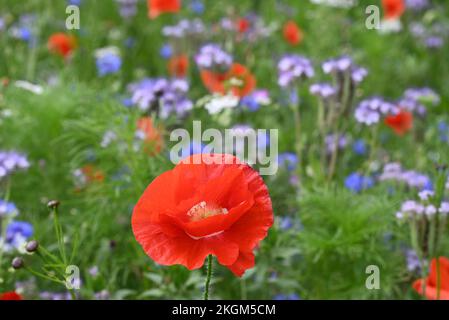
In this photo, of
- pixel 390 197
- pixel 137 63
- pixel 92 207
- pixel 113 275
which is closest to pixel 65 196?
pixel 92 207

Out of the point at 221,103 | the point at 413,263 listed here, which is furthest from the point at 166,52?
the point at 413,263

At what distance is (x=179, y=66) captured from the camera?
292 cm

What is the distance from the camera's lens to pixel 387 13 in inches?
134

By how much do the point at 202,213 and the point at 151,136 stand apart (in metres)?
0.83

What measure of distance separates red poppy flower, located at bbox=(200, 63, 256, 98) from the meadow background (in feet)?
0.22

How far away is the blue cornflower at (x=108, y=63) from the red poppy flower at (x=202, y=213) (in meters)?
1.68

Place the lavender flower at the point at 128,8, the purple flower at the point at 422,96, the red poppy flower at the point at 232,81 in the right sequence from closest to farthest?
the red poppy flower at the point at 232,81 < the purple flower at the point at 422,96 < the lavender flower at the point at 128,8

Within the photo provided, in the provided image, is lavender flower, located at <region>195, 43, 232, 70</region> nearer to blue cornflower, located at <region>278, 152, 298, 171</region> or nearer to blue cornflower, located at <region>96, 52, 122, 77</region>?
blue cornflower, located at <region>278, 152, 298, 171</region>

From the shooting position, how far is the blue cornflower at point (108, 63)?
2924 mm

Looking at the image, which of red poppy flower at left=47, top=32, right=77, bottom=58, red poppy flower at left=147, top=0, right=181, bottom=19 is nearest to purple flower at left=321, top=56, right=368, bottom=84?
red poppy flower at left=147, top=0, right=181, bottom=19

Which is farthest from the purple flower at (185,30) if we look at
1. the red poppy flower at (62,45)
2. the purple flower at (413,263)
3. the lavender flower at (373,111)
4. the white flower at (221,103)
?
the purple flower at (413,263)

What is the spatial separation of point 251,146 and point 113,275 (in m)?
0.46

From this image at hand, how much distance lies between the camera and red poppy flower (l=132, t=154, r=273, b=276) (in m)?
1.27

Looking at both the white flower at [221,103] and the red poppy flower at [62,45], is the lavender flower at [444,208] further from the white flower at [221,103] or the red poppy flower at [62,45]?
the red poppy flower at [62,45]
